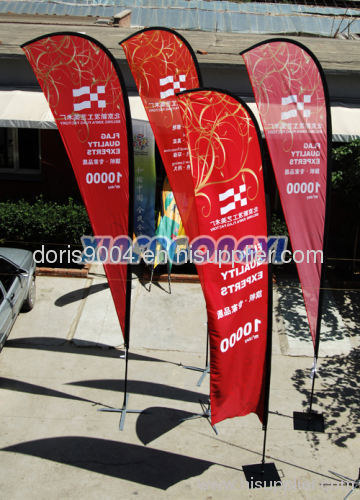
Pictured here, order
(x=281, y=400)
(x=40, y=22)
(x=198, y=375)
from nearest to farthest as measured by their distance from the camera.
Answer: (x=281, y=400), (x=198, y=375), (x=40, y=22)

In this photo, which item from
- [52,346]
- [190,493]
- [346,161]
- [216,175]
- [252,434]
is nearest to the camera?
[216,175]

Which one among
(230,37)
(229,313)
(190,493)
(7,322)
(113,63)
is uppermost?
(230,37)

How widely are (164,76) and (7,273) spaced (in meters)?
4.37

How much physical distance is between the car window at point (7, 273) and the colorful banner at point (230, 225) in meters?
4.67

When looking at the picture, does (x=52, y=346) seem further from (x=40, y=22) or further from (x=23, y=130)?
(x=40, y=22)

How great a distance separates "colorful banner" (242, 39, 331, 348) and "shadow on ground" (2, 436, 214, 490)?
2969mm

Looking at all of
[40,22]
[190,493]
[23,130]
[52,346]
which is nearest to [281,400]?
[190,493]

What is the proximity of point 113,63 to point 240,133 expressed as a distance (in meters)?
1.94

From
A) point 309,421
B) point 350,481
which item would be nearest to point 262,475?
point 350,481

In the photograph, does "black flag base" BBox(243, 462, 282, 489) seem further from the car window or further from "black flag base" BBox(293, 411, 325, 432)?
the car window

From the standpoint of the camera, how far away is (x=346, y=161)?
1231cm

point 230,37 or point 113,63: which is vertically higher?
point 230,37

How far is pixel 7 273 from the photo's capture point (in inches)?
414

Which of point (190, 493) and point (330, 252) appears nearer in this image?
point (190, 493)
